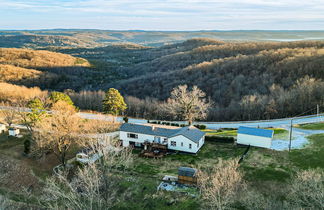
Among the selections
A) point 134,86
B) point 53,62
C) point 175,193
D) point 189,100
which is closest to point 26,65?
point 53,62

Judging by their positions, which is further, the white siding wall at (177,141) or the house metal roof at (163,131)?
the house metal roof at (163,131)

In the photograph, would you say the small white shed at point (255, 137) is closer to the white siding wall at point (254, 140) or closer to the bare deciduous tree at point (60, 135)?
the white siding wall at point (254, 140)

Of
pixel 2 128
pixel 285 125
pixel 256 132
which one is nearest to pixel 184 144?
pixel 256 132

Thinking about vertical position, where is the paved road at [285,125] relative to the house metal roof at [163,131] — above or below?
below

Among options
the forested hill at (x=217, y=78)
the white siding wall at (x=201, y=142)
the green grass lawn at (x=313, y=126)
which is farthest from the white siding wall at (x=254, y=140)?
the forested hill at (x=217, y=78)

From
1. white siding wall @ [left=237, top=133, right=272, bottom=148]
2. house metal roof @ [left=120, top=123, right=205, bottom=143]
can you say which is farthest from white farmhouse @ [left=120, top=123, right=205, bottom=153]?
white siding wall @ [left=237, top=133, right=272, bottom=148]

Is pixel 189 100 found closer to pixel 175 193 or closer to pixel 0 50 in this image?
pixel 175 193

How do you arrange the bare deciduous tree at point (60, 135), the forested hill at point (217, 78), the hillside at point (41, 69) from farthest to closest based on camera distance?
the hillside at point (41, 69), the forested hill at point (217, 78), the bare deciduous tree at point (60, 135)
